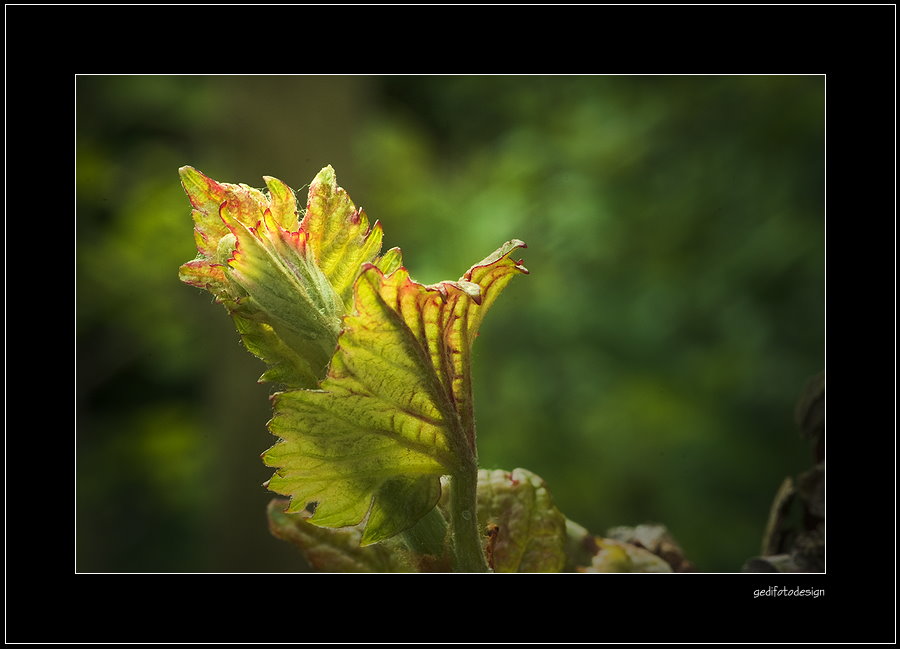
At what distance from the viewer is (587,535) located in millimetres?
784

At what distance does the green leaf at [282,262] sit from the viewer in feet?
1.64

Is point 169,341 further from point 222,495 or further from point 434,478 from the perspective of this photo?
point 434,478

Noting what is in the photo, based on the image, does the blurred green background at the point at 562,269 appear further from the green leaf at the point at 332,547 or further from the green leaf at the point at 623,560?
the green leaf at the point at 332,547

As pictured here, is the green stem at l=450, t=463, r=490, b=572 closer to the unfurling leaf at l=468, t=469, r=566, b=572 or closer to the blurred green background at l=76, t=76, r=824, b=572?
the unfurling leaf at l=468, t=469, r=566, b=572

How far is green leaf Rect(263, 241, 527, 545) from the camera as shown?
0.50 m

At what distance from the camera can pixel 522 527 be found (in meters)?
0.66

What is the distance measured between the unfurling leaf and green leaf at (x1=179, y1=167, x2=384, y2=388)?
0.64ft

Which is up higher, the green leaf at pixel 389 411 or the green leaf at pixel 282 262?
the green leaf at pixel 282 262

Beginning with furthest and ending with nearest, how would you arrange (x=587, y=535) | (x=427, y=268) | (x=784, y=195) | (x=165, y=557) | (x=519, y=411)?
(x=165, y=557), (x=519, y=411), (x=427, y=268), (x=784, y=195), (x=587, y=535)

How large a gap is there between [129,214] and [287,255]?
3226mm

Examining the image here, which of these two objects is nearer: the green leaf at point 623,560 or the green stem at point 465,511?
the green stem at point 465,511

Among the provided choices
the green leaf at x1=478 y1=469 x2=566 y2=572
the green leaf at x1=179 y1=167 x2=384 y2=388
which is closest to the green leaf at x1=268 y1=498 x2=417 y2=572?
the green leaf at x1=478 y1=469 x2=566 y2=572

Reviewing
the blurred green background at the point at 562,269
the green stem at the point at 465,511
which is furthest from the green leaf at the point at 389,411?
the blurred green background at the point at 562,269

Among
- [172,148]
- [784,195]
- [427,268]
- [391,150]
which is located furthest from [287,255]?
[172,148]
